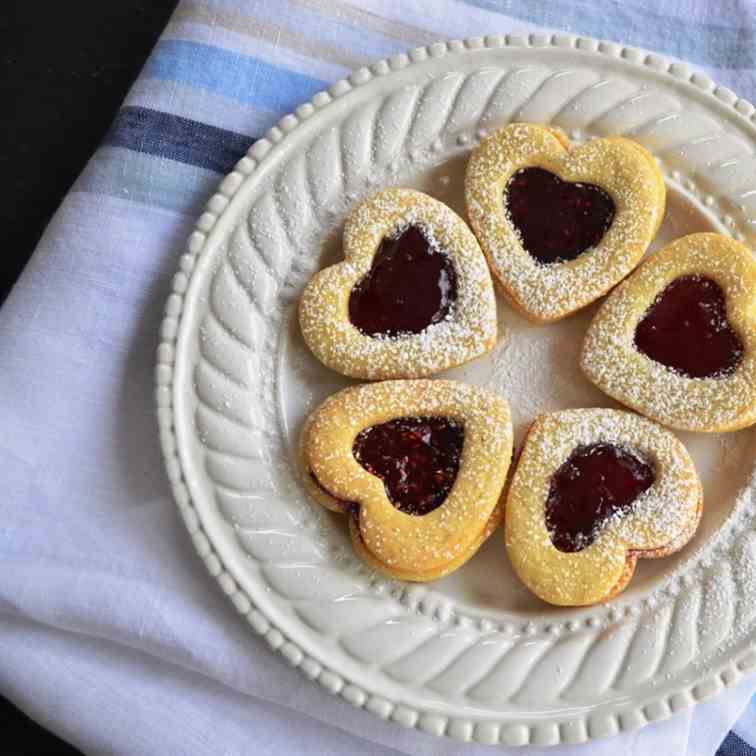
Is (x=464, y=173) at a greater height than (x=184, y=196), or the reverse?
(x=464, y=173)

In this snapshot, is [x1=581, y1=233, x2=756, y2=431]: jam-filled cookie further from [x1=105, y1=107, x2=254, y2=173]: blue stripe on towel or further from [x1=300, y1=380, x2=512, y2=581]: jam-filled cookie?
[x1=105, y1=107, x2=254, y2=173]: blue stripe on towel

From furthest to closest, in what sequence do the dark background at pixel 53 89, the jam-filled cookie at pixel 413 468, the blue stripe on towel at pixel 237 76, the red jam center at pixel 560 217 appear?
the dark background at pixel 53 89
the blue stripe on towel at pixel 237 76
the red jam center at pixel 560 217
the jam-filled cookie at pixel 413 468

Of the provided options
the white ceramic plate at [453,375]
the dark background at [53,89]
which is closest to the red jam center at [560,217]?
the white ceramic plate at [453,375]

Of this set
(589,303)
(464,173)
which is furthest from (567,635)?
(464,173)

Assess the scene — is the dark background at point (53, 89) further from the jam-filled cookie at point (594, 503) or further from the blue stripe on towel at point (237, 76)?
the jam-filled cookie at point (594, 503)

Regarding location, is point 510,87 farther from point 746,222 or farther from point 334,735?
point 334,735

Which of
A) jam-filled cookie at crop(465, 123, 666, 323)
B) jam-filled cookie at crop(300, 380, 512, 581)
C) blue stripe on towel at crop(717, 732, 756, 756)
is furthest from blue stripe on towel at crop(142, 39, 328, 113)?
blue stripe on towel at crop(717, 732, 756, 756)
